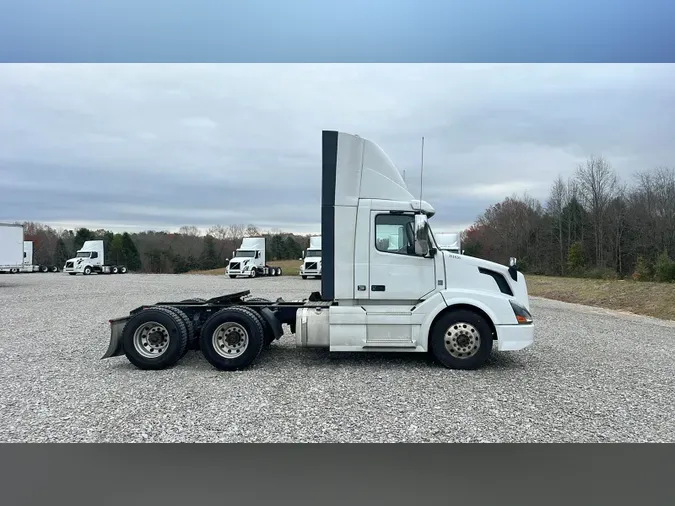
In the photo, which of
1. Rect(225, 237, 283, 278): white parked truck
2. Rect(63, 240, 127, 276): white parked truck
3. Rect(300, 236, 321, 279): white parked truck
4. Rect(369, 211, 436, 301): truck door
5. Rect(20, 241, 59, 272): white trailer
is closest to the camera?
Rect(369, 211, 436, 301): truck door

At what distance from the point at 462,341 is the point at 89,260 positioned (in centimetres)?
3908

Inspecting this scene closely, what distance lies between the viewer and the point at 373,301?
7.09 m

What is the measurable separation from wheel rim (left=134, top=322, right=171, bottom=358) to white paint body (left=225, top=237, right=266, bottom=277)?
88.6 ft

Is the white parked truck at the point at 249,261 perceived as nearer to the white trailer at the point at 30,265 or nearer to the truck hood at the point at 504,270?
the white trailer at the point at 30,265

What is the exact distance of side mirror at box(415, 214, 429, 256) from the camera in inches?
271

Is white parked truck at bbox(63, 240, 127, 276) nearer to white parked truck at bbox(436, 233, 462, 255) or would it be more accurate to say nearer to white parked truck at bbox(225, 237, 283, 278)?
white parked truck at bbox(225, 237, 283, 278)

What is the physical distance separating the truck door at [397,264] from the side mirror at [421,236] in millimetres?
86

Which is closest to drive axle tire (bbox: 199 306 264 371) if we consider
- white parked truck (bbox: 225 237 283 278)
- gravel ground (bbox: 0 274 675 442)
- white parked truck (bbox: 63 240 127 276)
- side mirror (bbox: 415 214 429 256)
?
gravel ground (bbox: 0 274 675 442)

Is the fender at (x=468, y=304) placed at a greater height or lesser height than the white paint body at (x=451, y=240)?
lesser

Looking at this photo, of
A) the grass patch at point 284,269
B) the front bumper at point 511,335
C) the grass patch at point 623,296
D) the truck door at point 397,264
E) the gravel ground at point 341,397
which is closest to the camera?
the gravel ground at point 341,397

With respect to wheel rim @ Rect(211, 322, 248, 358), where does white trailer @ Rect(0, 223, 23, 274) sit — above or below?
above

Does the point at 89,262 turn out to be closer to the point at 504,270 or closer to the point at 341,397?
the point at 341,397

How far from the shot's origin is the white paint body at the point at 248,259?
111 feet

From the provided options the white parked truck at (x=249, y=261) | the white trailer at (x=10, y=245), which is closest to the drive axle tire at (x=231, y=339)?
the white trailer at (x=10, y=245)
